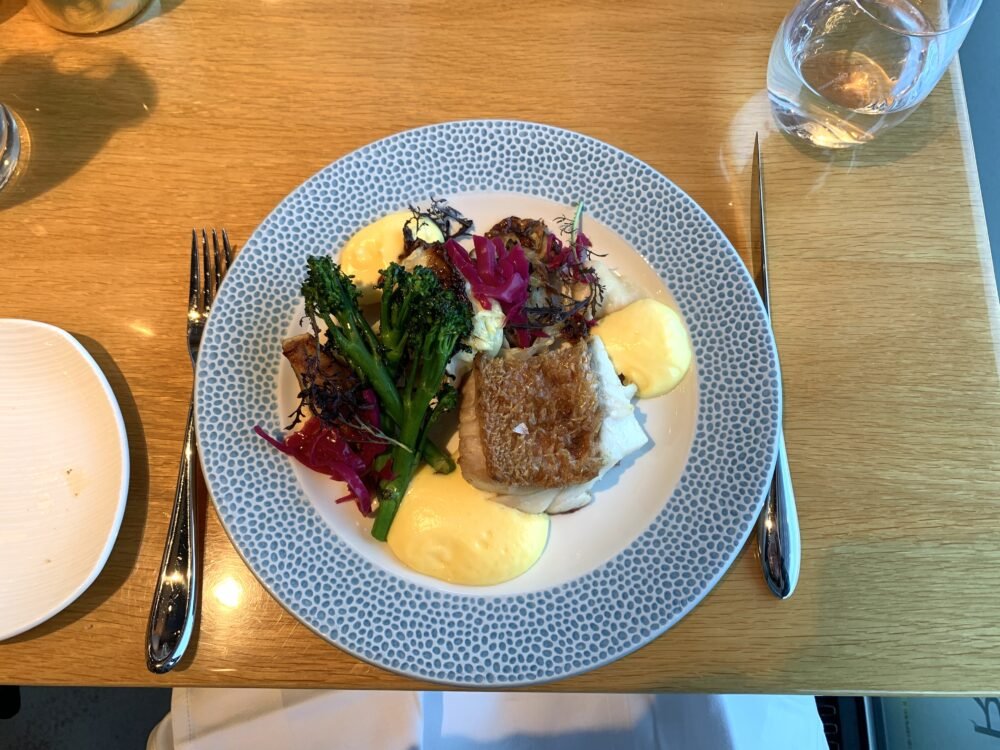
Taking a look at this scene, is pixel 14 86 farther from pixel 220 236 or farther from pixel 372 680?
pixel 372 680

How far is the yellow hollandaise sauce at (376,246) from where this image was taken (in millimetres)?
1789

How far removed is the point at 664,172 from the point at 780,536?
1.07 meters

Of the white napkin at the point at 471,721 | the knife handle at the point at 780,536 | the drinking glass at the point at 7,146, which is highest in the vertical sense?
the drinking glass at the point at 7,146

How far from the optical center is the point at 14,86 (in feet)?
6.71

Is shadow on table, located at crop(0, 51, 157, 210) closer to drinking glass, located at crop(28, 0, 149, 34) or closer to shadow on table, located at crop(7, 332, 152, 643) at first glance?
drinking glass, located at crop(28, 0, 149, 34)

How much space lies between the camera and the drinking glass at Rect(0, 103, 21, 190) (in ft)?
6.27

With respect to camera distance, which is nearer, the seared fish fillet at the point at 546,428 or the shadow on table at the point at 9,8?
the seared fish fillet at the point at 546,428

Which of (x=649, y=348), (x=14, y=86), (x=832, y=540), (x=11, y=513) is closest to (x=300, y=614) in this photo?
(x=11, y=513)

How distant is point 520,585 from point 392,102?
1.47 meters

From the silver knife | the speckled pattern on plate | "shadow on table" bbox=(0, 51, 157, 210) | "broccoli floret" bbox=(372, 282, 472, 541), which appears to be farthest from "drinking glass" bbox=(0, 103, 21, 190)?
the silver knife

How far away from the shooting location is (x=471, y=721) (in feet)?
6.29

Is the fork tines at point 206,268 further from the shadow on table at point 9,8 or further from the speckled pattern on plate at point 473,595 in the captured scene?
the shadow on table at point 9,8


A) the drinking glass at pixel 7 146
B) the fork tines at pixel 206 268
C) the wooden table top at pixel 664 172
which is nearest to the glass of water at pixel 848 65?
the wooden table top at pixel 664 172

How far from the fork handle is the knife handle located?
51.0 inches
